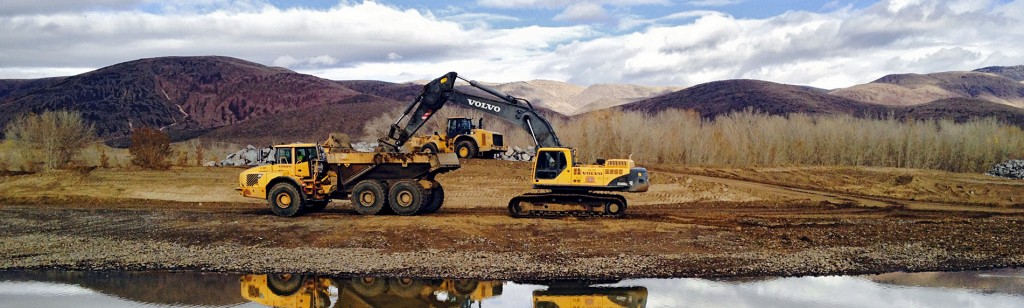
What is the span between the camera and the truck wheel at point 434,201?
21875 millimetres

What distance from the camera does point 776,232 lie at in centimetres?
1880

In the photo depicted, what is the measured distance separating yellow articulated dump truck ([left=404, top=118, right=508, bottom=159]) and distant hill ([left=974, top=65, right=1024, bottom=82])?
426ft

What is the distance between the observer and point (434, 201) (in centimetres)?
2242

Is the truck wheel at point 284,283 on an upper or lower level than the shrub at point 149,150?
lower

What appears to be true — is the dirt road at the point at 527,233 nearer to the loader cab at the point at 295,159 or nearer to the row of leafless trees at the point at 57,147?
the loader cab at the point at 295,159

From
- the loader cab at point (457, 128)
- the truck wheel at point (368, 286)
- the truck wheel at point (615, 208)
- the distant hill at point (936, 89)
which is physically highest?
the distant hill at point (936, 89)

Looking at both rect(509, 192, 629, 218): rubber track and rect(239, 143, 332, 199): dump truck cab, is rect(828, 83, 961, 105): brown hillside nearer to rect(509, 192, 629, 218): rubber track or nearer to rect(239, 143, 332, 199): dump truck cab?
rect(509, 192, 629, 218): rubber track

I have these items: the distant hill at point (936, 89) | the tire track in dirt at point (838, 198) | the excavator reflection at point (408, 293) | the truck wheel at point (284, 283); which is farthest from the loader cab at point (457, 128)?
the distant hill at point (936, 89)

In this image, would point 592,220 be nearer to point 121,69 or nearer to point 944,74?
point 121,69

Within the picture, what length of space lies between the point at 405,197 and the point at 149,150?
18649 mm

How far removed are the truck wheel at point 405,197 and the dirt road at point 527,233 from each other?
1.65 feet

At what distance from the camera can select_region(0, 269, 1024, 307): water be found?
12445mm

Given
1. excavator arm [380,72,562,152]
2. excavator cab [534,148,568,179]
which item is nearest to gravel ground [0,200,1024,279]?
excavator cab [534,148,568,179]

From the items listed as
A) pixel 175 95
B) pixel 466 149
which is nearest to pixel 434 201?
pixel 466 149
